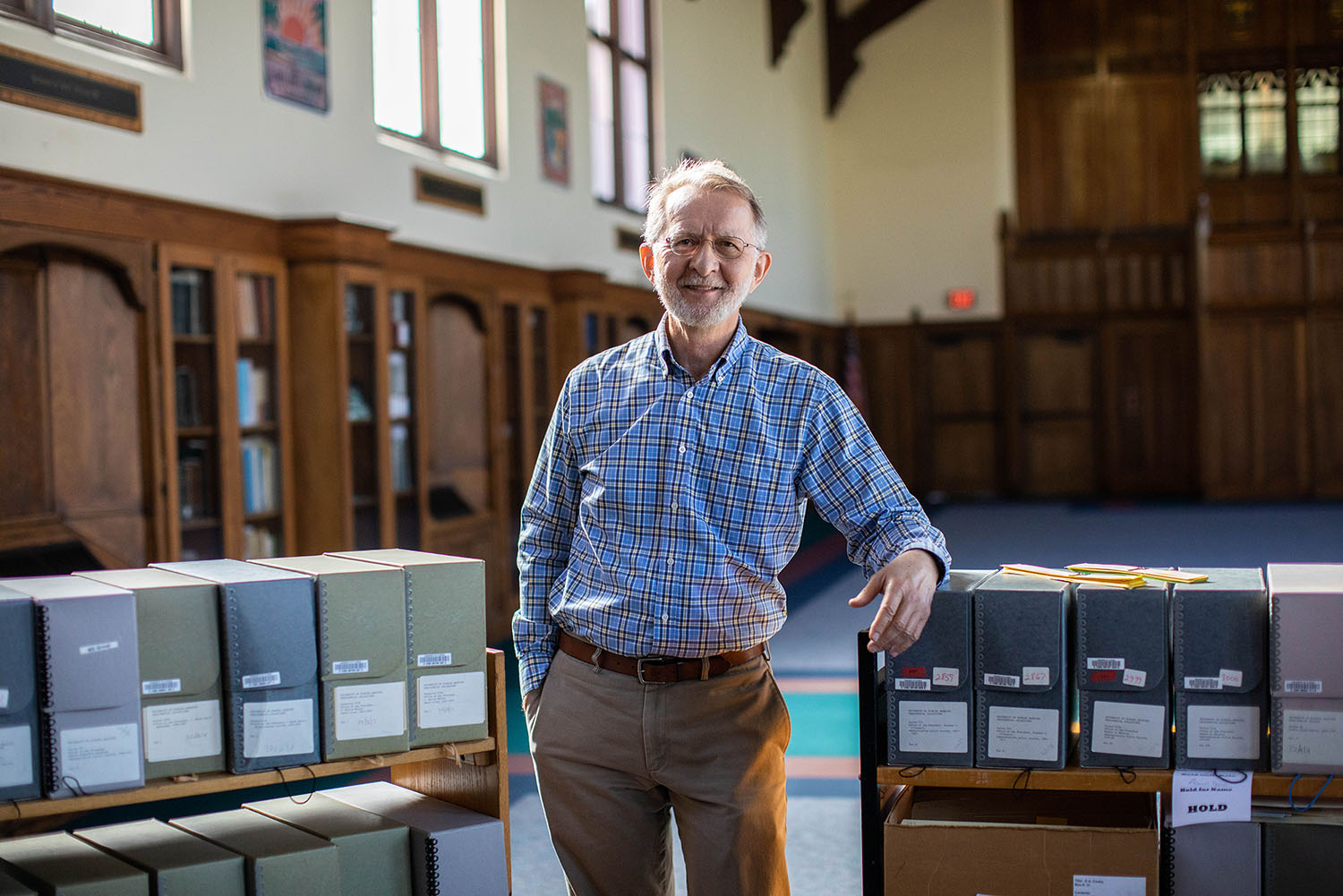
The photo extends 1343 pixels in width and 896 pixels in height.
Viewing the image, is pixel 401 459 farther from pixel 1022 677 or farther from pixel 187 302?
pixel 1022 677

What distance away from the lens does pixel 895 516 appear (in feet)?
6.97

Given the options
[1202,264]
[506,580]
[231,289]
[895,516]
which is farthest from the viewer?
[1202,264]

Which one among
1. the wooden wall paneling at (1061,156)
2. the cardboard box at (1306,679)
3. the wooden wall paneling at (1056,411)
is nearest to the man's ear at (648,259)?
the cardboard box at (1306,679)

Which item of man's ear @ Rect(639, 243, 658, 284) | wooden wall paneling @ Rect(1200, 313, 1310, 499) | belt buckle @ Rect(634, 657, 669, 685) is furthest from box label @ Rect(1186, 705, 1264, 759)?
wooden wall paneling @ Rect(1200, 313, 1310, 499)

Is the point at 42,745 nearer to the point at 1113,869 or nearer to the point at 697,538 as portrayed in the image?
the point at 697,538

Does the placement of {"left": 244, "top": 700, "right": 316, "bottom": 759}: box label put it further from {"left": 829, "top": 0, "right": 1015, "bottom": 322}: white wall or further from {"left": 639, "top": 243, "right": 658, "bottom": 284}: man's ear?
{"left": 829, "top": 0, "right": 1015, "bottom": 322}: white wall

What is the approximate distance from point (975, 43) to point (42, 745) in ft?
52.6

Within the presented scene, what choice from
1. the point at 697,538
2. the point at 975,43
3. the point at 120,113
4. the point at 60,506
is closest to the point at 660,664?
the point at 697,538

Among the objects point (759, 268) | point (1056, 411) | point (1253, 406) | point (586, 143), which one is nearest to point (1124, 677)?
point (759, 268)

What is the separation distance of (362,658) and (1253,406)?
1423 centimetres

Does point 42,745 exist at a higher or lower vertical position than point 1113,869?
higher

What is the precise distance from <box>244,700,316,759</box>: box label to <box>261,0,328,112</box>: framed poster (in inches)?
171

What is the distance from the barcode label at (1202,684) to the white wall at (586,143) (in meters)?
4.18

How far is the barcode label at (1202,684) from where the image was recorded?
2371mm
